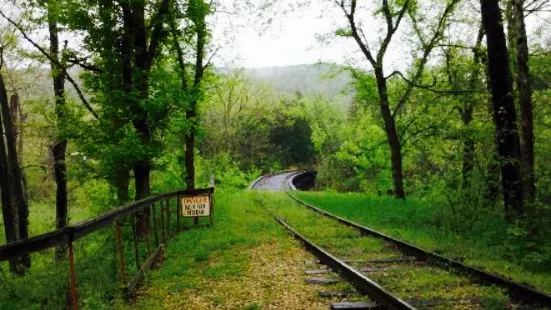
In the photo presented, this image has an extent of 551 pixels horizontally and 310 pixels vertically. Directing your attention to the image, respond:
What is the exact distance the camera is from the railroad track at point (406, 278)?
6206 millimetres

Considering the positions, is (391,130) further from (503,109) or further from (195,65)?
(503,109)

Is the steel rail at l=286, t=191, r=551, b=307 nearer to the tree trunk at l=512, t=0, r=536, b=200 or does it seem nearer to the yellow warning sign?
the tree trunk at l=512, t=0, r=536, b=200

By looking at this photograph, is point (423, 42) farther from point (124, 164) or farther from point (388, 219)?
point (124, 164)

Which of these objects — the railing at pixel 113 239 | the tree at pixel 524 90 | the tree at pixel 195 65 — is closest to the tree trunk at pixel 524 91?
the tree at pixel 524 90

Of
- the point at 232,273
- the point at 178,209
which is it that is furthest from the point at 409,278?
the point at 178,209

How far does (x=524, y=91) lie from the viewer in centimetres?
1120

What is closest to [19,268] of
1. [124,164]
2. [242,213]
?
[124,164]

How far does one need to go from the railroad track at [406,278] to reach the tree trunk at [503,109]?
3103 mm

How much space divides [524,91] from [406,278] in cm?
601

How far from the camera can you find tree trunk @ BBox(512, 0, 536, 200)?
10992 millimetres

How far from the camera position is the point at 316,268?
892cm

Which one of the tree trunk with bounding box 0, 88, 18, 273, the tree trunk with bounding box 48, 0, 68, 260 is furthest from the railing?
the tree trunk with bounding box 0, 88, 18, 273

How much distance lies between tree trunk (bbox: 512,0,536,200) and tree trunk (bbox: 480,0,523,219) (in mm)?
184

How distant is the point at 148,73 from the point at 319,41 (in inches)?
434
